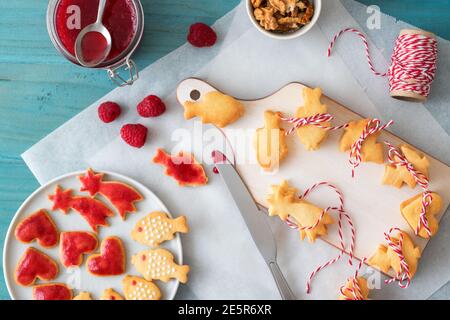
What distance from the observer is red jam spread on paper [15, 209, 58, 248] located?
1151mm

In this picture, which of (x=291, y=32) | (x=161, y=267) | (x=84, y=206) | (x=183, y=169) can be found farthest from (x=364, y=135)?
(x=84, y=206)

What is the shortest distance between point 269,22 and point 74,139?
19.0 inches

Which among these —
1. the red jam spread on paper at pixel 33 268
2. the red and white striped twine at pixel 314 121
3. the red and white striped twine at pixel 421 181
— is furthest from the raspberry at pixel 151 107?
the red and white striped twine at pixel 421 181

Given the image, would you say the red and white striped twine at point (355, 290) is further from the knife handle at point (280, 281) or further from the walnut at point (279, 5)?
the walnut at point (279, 5)

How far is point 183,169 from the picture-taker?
1.17 m

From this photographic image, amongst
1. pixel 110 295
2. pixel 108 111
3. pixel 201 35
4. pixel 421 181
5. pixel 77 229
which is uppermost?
pixel 201 35

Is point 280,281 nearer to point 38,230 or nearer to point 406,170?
point 406,170

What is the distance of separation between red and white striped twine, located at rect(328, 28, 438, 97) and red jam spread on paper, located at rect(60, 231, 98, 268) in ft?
2.33

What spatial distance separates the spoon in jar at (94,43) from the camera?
103cm

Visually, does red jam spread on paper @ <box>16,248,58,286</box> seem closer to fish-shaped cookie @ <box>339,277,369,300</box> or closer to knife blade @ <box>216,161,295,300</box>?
knife blade @ <box>216,161,295,300</box>

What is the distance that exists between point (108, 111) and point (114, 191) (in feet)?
0.55

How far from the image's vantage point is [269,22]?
107 cm
